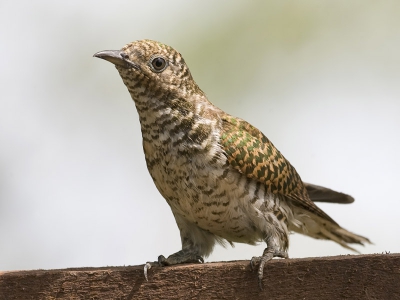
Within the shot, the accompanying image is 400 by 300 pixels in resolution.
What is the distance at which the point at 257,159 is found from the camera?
A: 340cm

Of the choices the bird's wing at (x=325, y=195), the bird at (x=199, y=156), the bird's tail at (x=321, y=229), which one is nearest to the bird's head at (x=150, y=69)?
the bird at (x=199, y=156)

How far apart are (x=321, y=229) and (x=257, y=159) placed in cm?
103

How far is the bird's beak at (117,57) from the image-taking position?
10.1ft

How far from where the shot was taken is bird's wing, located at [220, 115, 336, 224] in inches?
131

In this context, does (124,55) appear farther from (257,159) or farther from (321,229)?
(321,229)

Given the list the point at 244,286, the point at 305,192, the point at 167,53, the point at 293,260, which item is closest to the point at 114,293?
the point at 244,286

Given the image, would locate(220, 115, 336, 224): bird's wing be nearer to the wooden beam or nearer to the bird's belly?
the bird's belly

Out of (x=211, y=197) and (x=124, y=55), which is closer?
(x=124, y=55)

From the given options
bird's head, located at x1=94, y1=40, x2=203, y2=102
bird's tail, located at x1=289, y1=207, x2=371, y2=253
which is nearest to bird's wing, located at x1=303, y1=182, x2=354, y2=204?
bird's tail, located at x1=289, y1=207, x2=371, y2=253

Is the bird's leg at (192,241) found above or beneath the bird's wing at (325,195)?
beneath

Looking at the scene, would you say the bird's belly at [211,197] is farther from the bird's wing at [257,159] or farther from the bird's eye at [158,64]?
the bird's eye at [158,64]

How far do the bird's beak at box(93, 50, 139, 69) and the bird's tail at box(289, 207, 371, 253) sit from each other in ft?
4.40

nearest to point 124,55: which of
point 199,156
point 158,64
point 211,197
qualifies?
point 158,64

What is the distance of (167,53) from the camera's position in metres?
3.32
